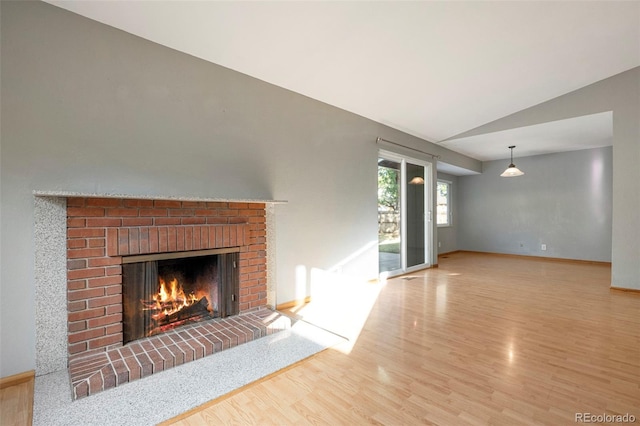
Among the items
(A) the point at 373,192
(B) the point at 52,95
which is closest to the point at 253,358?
(B) the point at 52,95

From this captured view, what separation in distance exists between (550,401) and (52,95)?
11.8 ft

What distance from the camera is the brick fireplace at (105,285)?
1.94m

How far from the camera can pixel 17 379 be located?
1.87 meters

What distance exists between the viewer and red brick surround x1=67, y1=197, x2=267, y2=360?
2049mm

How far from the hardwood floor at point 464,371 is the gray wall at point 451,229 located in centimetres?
401

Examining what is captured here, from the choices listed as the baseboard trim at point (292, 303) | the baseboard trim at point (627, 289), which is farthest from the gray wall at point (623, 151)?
the baseboard trim at point (292, 303)

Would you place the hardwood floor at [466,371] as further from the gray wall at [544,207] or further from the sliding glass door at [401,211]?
the gray wall at [544,207]

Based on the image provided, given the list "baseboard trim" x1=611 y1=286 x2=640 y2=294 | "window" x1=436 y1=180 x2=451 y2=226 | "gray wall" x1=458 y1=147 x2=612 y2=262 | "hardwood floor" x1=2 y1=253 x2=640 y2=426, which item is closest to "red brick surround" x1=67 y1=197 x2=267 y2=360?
"hardwood floor" x1=2 y1=253 x2=640 y2=426

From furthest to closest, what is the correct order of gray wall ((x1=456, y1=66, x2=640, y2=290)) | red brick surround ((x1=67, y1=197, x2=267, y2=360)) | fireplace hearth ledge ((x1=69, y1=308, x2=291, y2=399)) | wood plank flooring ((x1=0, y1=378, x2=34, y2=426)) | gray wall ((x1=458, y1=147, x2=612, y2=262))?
gray wall ((x1=458, y1=147, x2=612, y2=262))
gray wall ((x1=456, y1=66, x2=640, y2=290))
red brick surround ((x1=67, y1=197, x2=267, y2=360))
fireplace hearth ledge ((x1=69, y1=308, x2=291, y2=399))
wood plank flooring ((x1=0, y1=378, x2=34, y2=426))

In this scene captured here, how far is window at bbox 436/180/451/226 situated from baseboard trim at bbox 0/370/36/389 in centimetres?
753

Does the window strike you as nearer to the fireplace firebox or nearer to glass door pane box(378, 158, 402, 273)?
glass door pane box(378, 158, 402, 273)

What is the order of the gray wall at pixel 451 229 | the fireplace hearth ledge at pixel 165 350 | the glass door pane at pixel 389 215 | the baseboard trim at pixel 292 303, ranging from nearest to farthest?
the fireplace hearth ledge at pixel 165 350 < the baseboard trim at pixel 292 303 < the glass door pane at pixel 389 215 < the gray wall at pixel 451 229

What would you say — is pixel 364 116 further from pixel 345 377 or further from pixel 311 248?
pixel 345 377

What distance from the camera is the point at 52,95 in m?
2.00
